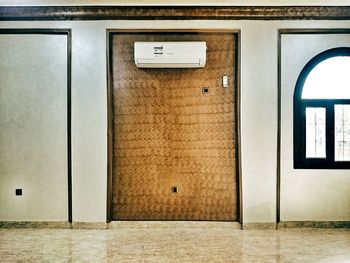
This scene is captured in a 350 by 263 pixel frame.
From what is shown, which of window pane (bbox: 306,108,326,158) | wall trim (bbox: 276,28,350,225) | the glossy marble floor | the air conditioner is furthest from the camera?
window pane (bbox: 306,108,326,158)

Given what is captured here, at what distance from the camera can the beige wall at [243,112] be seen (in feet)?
18.2

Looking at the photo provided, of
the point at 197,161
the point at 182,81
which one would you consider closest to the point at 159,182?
the point at 197,161

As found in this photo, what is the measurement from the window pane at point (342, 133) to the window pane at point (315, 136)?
174mm

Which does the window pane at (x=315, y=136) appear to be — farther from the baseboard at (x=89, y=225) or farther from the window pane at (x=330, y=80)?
the baseboard at (x=89, y=225)

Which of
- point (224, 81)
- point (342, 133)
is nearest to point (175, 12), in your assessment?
point (224, 81)

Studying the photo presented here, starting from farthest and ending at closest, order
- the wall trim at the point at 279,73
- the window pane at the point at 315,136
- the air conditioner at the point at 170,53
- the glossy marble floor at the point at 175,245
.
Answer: the window pane at the point at 315,136
the wall trim at the point at 279,73
the air conditioner at the point at 170,53
the glossy marble floor at the point at 175,245

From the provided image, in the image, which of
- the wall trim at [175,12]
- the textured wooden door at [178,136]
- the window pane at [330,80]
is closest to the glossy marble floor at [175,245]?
the textured wooden door at [178,136]

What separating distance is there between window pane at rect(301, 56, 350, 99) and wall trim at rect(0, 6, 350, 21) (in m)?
0.60

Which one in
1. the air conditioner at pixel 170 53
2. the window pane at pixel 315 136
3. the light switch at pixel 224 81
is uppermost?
the air conditioner at pixel 170 53

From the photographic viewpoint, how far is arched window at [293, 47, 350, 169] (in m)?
5.59

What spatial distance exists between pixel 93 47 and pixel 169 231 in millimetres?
2672

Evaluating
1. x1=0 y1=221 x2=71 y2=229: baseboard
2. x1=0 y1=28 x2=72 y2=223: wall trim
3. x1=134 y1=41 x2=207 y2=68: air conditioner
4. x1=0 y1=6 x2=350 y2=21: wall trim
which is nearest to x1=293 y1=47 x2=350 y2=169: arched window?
x1=0 y1=6 x2=350 y2=21: wall trim

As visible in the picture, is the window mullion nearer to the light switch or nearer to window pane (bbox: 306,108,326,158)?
window pane (bbox: 306,108,326,158)

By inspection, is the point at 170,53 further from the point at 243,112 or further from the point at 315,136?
the point at 315,136
